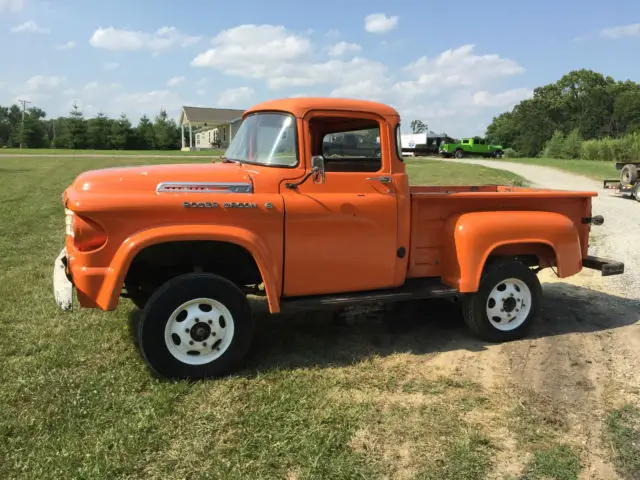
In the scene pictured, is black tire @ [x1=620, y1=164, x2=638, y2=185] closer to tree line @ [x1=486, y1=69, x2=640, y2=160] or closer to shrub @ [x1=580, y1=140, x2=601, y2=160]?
shrub @ [x1=580, y1=140, x2=601, y2=160]

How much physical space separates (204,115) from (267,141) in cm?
5092

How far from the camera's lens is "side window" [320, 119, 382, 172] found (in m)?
4.52

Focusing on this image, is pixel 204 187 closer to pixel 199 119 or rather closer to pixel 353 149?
pixel 353 149

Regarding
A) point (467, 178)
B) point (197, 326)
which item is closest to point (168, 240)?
point (197, 326)

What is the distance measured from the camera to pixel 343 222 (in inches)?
166

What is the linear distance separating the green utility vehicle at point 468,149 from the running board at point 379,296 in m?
43.6

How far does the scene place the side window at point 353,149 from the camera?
4523mm

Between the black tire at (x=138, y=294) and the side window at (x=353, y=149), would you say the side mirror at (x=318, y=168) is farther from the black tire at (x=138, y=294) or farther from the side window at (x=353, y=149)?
the black tire at (x=138, y=294)

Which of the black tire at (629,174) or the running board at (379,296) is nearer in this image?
the running board at (379,296)

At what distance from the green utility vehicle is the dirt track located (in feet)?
134

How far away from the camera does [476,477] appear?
115 inches

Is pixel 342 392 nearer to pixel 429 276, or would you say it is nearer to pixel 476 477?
pixel 476 477

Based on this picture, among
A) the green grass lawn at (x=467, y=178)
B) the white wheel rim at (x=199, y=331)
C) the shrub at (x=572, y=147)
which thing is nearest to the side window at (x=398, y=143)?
the white wheel rim at (x=199, y=331)

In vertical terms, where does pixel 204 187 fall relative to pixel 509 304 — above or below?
above
